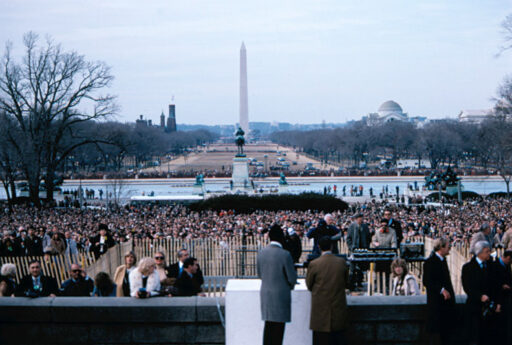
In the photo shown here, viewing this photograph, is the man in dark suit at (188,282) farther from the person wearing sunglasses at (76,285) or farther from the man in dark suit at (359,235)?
the man in dark suit at (359,235)

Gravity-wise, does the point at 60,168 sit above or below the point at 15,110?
below

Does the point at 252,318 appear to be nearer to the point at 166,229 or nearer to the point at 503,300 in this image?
the point at 503,300

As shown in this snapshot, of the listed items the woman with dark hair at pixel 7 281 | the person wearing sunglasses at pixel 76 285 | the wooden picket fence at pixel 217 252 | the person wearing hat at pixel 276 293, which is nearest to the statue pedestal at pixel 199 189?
the wooden picket fence at pixel 217 252

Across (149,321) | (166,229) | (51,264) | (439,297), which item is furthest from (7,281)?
(166,229)

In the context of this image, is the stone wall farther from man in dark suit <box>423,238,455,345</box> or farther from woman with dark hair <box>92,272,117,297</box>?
woman with dark hair <box>92,272,117,297</box>

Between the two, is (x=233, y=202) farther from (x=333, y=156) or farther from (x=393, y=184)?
(x=333, y=156)

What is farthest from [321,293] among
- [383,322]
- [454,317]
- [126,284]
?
[126,284]
